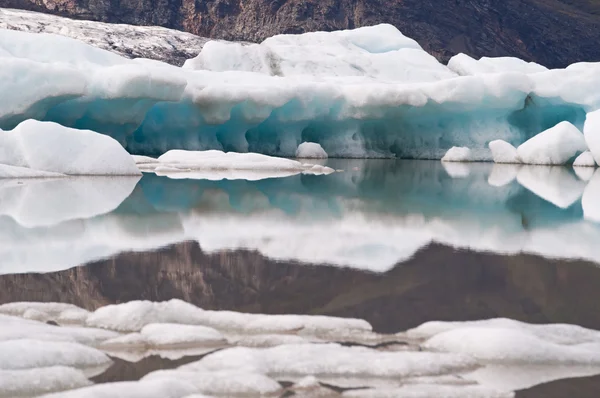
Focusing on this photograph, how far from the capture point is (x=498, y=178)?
12320 millimetres

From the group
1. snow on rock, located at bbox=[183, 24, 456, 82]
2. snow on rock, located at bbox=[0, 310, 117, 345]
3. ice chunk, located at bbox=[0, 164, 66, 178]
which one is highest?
snow on rock, located at bbox=[183, 24, 456, 82]

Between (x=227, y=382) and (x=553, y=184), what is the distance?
31.5ft

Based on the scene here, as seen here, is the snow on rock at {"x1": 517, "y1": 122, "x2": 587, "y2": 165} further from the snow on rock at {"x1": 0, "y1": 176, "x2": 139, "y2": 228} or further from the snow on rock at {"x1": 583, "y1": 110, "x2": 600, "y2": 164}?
the snow on rock at {"x1": 0, "y1": 176, "x2": 139, "y2": 228}

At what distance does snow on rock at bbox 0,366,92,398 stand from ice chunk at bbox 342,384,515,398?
0.76 metres

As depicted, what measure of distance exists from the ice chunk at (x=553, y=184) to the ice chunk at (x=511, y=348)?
18.2 feet

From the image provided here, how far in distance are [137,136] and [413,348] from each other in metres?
14.1

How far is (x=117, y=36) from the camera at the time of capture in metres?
22.3

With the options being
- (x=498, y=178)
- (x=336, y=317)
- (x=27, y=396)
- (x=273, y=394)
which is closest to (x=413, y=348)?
(x=336, y=317)

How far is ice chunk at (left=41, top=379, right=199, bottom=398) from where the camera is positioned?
2.21 metres

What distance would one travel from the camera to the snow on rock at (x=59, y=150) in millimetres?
9750

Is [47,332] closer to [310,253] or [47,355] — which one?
[47,355]

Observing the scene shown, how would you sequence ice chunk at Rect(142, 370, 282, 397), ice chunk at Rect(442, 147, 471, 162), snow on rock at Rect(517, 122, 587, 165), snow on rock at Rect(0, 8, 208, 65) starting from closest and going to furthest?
ice chunk at Rect(142, 370, 282, 397)
snow on rock at Rect(517, 122, 587, 165)
ice chunk at Rect(442, 147, 471, 162)
snow on rock at Rect(0, 8, 208, 65)

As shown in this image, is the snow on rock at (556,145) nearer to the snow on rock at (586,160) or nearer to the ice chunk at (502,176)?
the snow on rock at (586,160)

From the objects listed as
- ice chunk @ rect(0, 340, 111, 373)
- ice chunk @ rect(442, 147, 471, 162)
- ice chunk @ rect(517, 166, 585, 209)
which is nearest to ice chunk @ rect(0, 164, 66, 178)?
ice chunk @ rect(517, 166, 585, 209)
